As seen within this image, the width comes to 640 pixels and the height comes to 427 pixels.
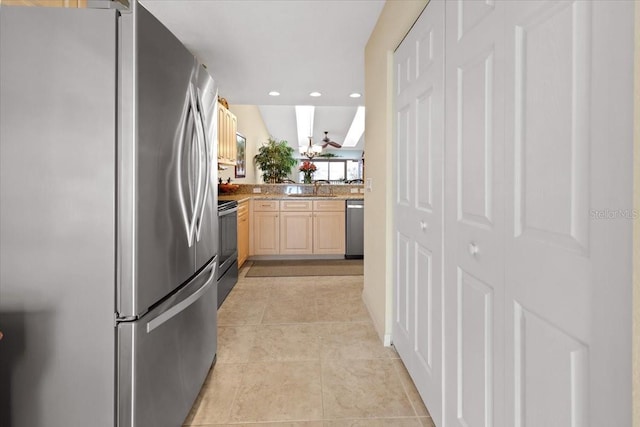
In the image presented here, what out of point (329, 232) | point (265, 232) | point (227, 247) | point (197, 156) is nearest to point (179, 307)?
point (197, 156)

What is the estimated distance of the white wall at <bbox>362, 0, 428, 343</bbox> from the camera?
220 cm

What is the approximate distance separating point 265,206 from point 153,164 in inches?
160

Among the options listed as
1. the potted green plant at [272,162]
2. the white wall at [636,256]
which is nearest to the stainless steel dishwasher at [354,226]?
the potted green plant at [272,162]

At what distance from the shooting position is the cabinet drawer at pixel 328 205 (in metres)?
5.33

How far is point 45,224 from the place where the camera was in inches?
43.8

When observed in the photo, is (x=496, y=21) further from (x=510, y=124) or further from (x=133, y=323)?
(x=133, y=323)

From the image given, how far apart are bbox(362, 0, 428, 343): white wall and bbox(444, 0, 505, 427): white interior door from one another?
2.53 ft

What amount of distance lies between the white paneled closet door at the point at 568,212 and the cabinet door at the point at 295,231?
441 centimetres

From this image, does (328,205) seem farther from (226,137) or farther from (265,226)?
(226,137)

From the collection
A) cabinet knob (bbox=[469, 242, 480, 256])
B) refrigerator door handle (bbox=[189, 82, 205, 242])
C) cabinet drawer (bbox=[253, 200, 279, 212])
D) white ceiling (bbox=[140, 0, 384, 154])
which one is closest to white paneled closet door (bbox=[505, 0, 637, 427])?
cabinet knob (bbox=[469, 242, 480, 256])

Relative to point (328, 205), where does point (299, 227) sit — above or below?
below

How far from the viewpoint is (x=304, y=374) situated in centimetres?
204

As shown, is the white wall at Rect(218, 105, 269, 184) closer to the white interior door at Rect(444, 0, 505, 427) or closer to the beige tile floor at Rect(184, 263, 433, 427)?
the beige tile floor at Rect(184, 263, 433, 427)

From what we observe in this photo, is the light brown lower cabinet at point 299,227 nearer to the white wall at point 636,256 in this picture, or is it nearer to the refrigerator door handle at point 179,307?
the refrigerator door handle at point 179,307
